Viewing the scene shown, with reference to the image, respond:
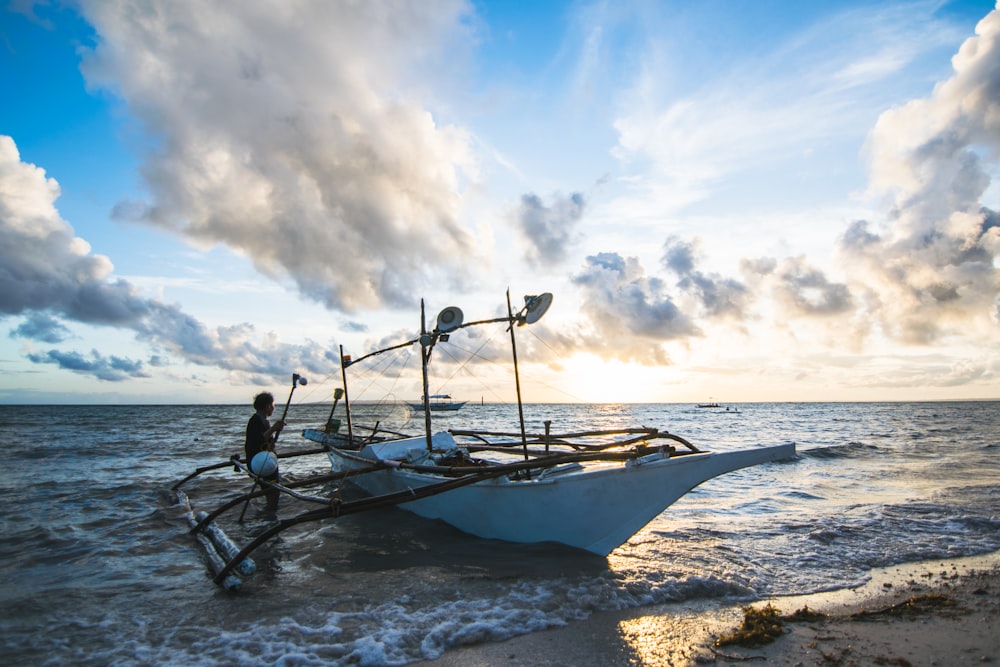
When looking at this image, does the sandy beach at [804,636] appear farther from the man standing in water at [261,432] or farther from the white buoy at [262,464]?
the man standing in water at [261,432]

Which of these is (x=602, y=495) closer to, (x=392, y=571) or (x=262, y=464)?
(x=392, y=571)

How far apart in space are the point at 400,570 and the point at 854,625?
6476 millimetres

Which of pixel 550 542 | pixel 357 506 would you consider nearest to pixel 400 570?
pixel 357 506

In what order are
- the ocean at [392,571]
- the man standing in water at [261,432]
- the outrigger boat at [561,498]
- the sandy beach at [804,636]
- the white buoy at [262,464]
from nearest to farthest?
the sandy beach at [804,636] < the ocean at [392,571] < the outrigger boat at [561,498] < the white buoy at [262,464] < the man standing in water at [261,432]

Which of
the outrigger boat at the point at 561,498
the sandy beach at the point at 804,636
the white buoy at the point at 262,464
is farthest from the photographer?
the white buoy at the point at 262,464

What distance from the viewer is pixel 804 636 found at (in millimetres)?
5430

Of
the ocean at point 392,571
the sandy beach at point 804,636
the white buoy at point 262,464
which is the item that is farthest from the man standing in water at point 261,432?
the sandy beach at point 804,636

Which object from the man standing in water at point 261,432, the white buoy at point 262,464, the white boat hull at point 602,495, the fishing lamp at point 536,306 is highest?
the fishing lamp at point 536,306

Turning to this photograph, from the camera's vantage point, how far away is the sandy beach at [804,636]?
495cm

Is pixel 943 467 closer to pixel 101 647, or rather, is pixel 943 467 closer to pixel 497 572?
pixel 497 572

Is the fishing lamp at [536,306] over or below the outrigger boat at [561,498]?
over

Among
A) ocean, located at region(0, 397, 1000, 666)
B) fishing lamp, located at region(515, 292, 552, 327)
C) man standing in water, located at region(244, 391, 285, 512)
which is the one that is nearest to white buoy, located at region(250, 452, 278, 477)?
man standing in water, located at region(244, 391, 285, 512)

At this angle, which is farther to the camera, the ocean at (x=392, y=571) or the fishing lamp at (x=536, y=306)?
the fishing lamp at (x=536, y=306)

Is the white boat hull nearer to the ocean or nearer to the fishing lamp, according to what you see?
the ocean
